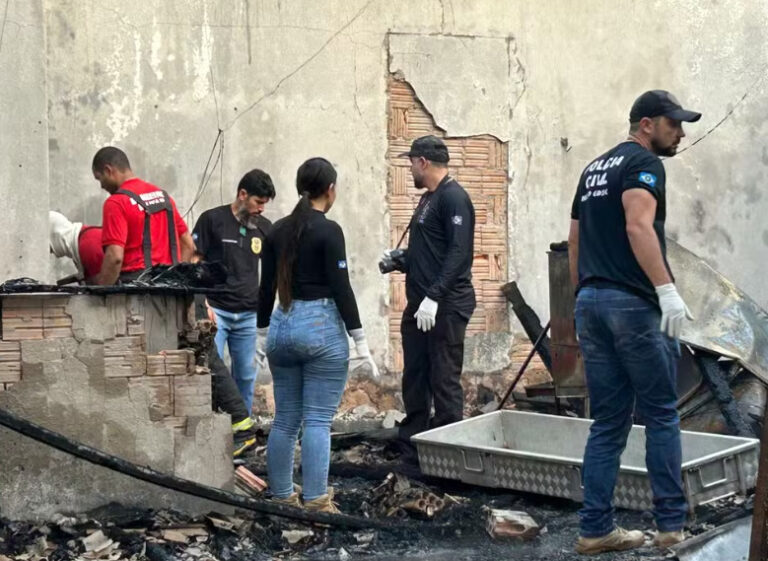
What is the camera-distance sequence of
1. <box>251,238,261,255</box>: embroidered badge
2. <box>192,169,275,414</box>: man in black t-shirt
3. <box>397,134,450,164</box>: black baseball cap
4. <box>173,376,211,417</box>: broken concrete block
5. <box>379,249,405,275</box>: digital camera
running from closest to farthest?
1. <box>173,376,211,417</box>: broken concrete block
2. <box>397,134,450,164</box>: black baseball cap
3. <box>379,249,405,275</box>: digital camera
4. <box>192,169,275,414</box>: man in black t-shirt
5. <box>251,238,261,255</box>: embroidered badge

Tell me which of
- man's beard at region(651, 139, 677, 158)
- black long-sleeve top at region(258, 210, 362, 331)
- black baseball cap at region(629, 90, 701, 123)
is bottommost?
black long-sleeve top at region(258, 210, 362, 331)

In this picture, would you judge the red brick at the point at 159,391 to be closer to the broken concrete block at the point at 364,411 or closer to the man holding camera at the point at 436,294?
the man holding camera at the point at 436,294

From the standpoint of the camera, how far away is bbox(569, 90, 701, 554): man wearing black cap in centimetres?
535

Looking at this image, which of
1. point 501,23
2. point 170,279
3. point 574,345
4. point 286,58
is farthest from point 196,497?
point 501,23

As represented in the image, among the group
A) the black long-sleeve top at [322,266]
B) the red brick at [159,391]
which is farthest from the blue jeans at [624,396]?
the red brick at [159,391]

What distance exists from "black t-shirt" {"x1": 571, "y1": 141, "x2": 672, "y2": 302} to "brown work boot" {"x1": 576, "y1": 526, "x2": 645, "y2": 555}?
1.10 metres

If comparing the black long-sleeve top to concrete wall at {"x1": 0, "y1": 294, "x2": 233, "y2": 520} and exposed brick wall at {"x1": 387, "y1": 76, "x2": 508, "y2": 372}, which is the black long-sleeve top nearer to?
concrete wall at {"x1": 0, "y1": 294, "x2": 233, "y2": 520}

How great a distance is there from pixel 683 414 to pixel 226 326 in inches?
127

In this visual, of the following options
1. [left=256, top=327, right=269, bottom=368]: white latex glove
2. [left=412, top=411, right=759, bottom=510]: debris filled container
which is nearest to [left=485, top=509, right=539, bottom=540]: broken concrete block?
[left=412, top=411, right=759, bottom=510]: debris filled container

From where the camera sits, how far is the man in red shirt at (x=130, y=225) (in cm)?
718

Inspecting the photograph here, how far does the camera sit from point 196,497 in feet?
20.2

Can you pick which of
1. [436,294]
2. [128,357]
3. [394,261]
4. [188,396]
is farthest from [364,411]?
[128,357]

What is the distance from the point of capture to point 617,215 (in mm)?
5457

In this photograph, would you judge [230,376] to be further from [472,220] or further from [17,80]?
[17,80]
